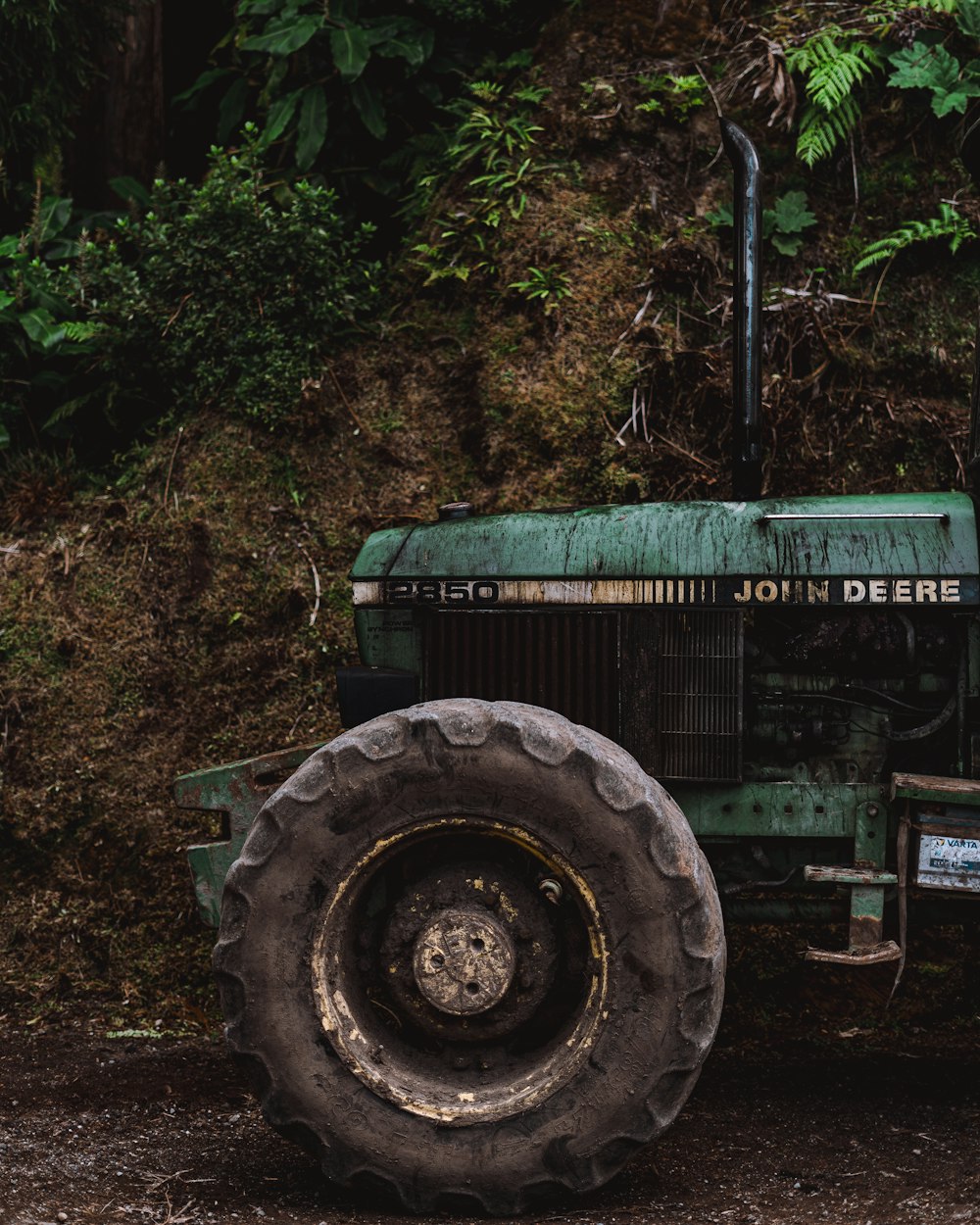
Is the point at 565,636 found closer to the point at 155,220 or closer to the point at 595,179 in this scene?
the point at 595,179

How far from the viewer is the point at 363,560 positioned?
472 centimetres

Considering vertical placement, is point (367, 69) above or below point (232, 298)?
above

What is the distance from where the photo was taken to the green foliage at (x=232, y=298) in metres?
7.00

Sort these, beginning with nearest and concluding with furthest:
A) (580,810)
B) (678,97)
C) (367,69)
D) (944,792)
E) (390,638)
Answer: (580,810), (944,792), (390,638), (678,97), (367,69)

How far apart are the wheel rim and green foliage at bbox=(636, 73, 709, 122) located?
5036 mm

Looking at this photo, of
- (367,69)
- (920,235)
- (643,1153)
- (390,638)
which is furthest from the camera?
(367,69)

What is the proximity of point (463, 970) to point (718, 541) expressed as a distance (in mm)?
1585

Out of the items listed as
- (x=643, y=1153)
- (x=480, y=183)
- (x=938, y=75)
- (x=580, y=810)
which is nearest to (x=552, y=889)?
(x=580, y=810)

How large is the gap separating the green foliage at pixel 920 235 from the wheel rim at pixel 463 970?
A: 4.32 m

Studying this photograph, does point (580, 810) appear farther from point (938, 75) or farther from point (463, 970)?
point (938, 75)

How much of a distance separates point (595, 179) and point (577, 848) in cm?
467

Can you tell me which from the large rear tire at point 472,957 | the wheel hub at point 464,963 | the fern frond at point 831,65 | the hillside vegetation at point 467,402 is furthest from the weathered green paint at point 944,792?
the fern frond at point 831,65

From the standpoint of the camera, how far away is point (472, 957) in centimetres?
375

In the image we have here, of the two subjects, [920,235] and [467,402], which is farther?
[467,402]
